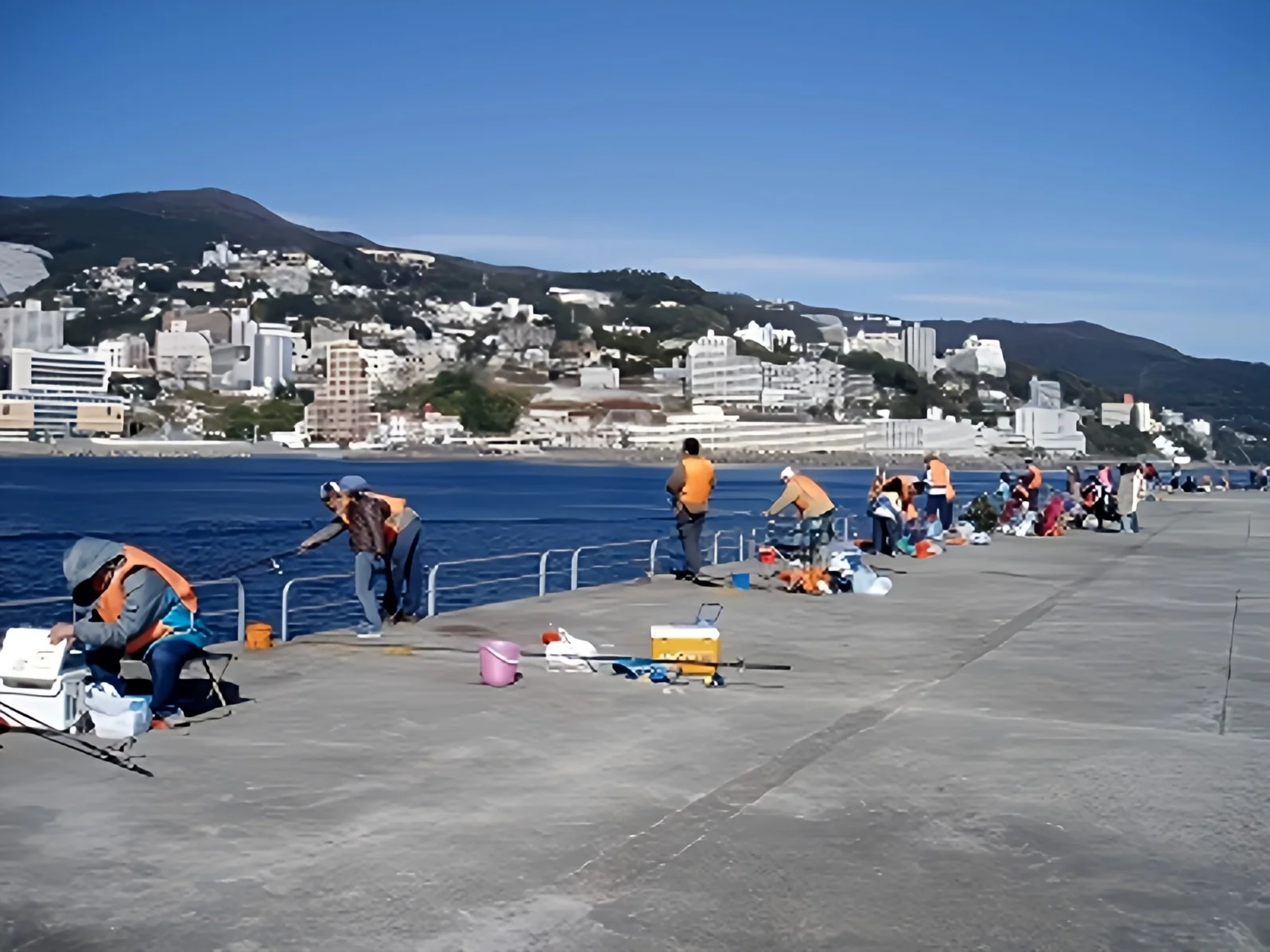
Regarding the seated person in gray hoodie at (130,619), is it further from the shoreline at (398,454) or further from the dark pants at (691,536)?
the shoreline at (398,454)

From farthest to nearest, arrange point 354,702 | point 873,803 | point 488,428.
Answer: point 488,428 → point 354,702 → point 873,803

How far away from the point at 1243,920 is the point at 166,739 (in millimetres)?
5582

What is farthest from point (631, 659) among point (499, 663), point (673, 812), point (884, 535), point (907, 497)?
point (907, 497)

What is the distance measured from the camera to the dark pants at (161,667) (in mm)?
8406

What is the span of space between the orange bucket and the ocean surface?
6.45 ft

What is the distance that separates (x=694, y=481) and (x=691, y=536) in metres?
0.90

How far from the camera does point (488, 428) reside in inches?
7781

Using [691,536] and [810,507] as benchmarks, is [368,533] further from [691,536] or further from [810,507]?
[810,507]

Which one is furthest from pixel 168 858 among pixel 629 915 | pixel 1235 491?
pixel 1235 491

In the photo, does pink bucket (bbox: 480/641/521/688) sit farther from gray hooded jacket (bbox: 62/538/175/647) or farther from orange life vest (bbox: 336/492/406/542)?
orange life vest (bbox: 336/492/406/542)

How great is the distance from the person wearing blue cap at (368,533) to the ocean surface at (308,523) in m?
1.59

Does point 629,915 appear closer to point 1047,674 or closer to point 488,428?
point 1047,674

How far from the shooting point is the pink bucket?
10.1 m

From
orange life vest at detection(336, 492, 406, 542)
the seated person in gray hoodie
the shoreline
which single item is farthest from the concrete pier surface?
the shoreline
